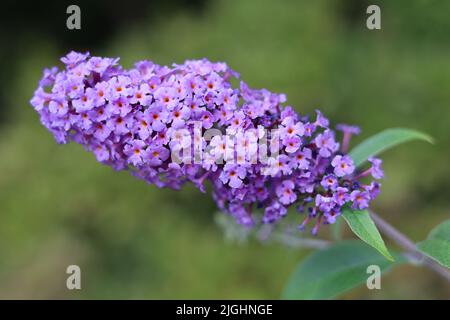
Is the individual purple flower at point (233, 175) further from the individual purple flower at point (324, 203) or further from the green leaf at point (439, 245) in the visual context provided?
the green leaf at point (439, 245)

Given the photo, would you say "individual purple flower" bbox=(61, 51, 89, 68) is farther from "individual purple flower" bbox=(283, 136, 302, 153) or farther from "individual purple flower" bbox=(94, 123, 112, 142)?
"individual purple flower" bbox=(283, 136, 302, 153)

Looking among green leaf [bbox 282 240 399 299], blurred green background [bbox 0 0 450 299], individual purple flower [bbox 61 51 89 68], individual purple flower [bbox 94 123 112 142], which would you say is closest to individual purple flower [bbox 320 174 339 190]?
green leaf [bbox 282 240 399 299]

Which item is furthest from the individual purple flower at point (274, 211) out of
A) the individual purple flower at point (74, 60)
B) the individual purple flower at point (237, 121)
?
the individual purple flower at point (74, 60)

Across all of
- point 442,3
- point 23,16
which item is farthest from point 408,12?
point 23,16

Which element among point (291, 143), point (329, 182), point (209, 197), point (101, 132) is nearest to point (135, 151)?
point (101, 132)

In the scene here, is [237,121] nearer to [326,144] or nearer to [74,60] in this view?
[326,144]

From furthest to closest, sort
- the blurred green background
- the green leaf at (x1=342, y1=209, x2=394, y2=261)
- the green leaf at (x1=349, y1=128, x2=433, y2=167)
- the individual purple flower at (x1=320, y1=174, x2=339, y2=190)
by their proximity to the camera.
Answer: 1. the blurred green background
2. the green leaf at (x1=349, y1=128, x2=433, y2=167)
3. the individual purple flower at (x1=320, y1=174, x2=339, y2=190)
4. the green leaf at (x1=342, y1=209, x2=394, y2=261)
